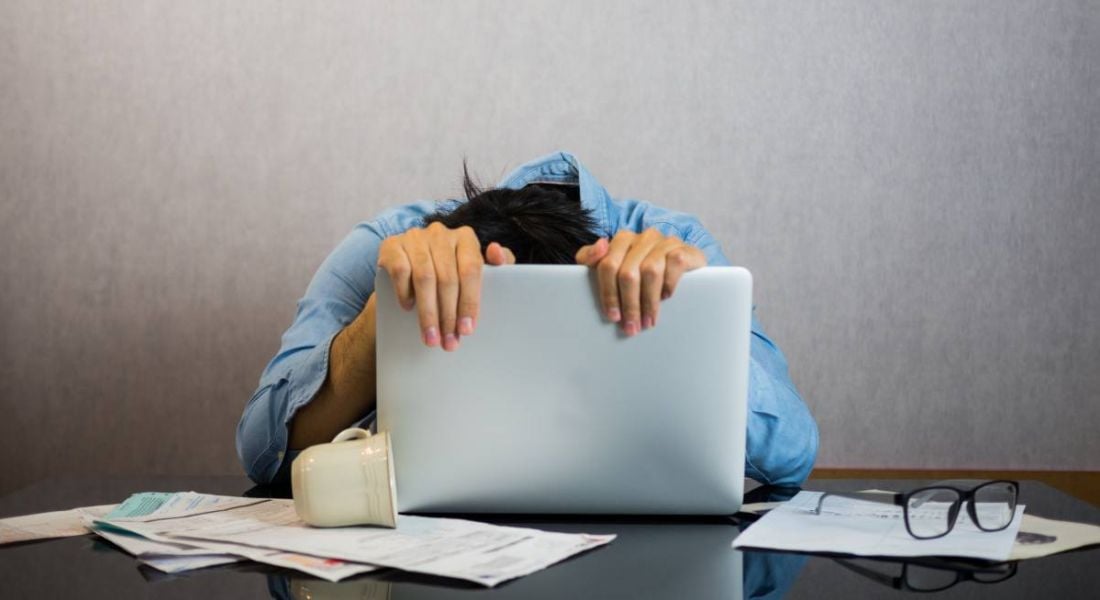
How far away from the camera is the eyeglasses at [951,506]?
92cm

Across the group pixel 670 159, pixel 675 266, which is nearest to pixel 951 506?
pixel 675 266

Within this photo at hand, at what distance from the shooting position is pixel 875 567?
2.70 feet

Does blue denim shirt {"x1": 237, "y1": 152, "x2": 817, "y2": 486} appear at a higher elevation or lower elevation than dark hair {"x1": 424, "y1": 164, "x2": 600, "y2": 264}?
lower

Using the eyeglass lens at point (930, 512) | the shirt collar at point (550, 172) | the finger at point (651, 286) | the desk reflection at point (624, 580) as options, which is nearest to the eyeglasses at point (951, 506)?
the eyeglass lens at point (930, 512)

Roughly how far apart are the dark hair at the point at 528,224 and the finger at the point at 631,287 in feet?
1.25

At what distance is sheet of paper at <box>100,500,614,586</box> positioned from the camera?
79cm

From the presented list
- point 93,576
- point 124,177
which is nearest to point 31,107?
point 124,177

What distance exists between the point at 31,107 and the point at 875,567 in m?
2.67

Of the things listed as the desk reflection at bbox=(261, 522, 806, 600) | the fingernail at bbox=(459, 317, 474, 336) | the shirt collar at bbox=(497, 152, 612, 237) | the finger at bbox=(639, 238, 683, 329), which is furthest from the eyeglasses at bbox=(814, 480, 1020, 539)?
the shirt collar at bbox=(497, 152, 612, 237)

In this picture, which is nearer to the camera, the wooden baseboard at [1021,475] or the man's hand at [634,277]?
the man's hand at [634,277]

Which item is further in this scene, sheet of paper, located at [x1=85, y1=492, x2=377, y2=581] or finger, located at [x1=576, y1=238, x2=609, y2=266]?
finger, located at [x1=576, y1=238, x2=609, y2=266]

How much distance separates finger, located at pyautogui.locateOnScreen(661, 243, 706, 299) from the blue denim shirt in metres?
0.35

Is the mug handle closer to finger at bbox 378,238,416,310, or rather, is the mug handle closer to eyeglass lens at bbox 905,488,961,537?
finger at bbox 378,238,416,310

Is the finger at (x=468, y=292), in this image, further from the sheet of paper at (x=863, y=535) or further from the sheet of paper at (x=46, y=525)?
the sheet of paper at (x=46, y=525)
